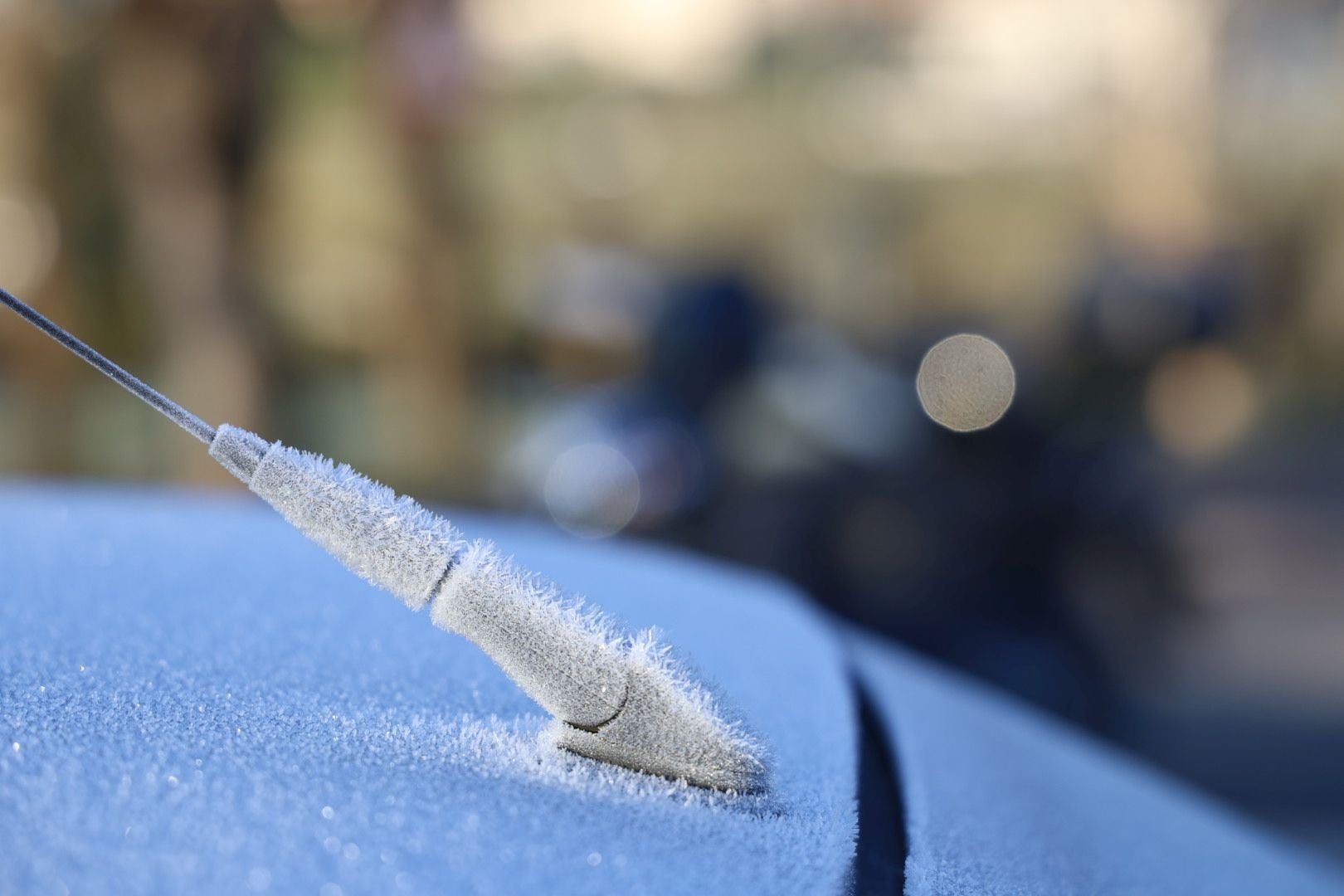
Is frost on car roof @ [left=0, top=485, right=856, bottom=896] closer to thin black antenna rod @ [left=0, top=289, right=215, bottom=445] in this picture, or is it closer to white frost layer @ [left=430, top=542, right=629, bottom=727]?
white frost layer @ [left=430, top=542, right=629, bottom=727]

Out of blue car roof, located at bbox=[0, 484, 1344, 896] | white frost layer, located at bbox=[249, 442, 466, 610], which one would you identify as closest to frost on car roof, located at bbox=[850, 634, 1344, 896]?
blue car roof, located at bbox=[0, 484, 1344, 896]

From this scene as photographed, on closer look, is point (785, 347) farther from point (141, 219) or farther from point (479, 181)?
point (479, 181)

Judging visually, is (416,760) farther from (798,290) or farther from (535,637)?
(798,290)

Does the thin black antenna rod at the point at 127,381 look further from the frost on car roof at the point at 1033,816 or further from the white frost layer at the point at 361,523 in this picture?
the frost on car roof at the point at 1033,816

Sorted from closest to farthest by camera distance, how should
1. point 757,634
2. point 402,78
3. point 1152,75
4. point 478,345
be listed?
point 757,634 < point 402,78 < point 478,345 < point 1152,75

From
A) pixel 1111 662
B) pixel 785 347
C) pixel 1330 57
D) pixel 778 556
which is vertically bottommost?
pixel 778 556


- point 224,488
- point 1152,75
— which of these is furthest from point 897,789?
point 1152,75

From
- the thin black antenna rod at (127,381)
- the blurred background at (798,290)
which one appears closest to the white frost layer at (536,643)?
the thin black antenna rod at (127,381)
